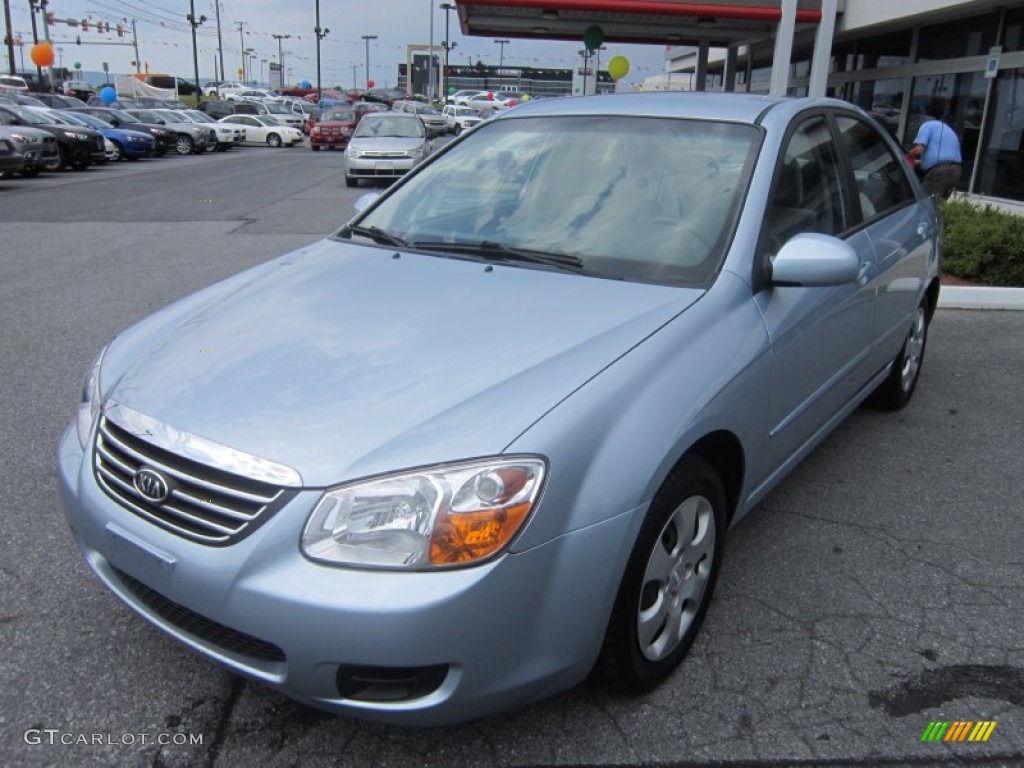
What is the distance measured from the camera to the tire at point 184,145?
1153 inches

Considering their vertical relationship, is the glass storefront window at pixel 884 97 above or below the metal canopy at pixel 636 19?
below

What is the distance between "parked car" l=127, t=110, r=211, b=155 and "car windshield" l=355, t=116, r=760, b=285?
28718mm

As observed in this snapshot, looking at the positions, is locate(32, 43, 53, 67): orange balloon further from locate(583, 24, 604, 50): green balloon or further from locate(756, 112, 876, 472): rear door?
locate(756, 112, 876, 472): rear door

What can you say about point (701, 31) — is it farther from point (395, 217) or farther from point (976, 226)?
point (395, 217)

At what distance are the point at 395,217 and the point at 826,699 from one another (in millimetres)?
2416

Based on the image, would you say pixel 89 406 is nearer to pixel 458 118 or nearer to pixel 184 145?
pixel 184 145

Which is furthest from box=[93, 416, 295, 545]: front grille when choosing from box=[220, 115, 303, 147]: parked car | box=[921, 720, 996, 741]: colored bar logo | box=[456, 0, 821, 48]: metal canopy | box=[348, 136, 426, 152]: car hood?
box=[220, 115, 303, 147]: parked car

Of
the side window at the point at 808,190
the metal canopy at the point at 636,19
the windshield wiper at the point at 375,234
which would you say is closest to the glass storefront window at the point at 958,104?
the metal canopy at the point at 636,19

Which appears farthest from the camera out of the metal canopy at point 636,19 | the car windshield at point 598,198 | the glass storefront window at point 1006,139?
the metal canopy at point 636,19

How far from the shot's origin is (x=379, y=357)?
2.38 meters

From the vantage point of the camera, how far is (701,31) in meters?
16.6

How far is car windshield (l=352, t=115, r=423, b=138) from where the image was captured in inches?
706

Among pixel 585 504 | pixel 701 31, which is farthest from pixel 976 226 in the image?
pixel 701 31

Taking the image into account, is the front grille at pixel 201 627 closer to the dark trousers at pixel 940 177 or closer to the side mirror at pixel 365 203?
the side mirror at pixel 365 203
